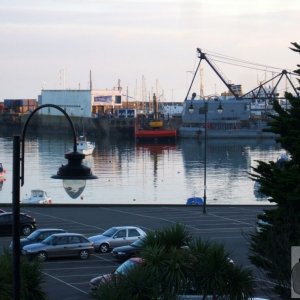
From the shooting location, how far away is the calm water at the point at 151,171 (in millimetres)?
47675

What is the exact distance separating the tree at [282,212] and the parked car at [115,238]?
23.4 ft

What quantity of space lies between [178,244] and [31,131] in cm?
11617

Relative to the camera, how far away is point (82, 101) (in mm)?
124875

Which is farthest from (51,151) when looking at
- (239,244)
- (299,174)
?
(299,174)

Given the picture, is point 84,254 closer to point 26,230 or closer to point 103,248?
point 103,248

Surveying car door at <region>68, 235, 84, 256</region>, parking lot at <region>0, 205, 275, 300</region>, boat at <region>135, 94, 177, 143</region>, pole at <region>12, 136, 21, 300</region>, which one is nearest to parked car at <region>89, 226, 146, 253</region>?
parking lot at <region>0, 205, 275, 300</region>

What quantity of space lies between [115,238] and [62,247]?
1.71 m

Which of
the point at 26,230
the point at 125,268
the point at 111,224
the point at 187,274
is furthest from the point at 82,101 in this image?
the point at 187,274

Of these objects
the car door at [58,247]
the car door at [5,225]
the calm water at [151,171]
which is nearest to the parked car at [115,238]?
the car door at [58,247]

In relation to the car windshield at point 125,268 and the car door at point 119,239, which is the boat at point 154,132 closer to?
the car door at point 119,239

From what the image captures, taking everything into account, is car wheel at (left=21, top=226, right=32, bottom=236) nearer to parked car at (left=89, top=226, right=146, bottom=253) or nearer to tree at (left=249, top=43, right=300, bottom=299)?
parked car at (left=89, top=226, right=146, bottom=253)

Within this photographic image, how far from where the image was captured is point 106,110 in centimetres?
13125

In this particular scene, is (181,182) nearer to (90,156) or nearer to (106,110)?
(90,156)

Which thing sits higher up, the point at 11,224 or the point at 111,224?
the point at 11,224
